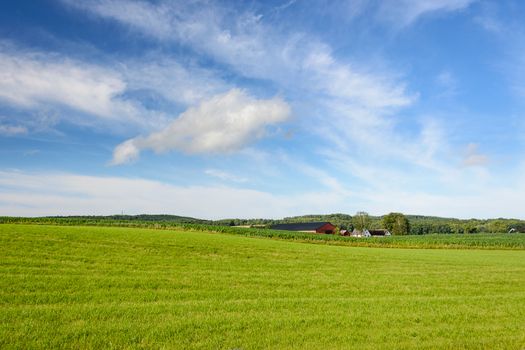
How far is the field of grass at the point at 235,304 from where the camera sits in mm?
9969

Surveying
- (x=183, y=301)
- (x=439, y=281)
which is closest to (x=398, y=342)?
(x=183, y=301)

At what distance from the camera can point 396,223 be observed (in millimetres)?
144375

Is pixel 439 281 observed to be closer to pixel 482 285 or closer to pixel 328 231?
pixel 482 285

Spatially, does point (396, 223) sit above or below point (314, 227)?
above

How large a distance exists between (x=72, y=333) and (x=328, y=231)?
97659 mm

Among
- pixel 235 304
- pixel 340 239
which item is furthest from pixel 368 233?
pixel 235 304

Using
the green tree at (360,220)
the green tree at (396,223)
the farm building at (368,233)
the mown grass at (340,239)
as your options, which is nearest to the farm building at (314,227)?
the farm building at (368,233)

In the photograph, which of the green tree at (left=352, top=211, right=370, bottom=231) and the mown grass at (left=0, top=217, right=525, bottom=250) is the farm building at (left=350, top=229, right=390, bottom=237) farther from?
the mown grass at (left=0, top=217, right=525, bottom=250)

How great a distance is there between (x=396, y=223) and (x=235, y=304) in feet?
464

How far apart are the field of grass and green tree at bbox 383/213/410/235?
407 ft

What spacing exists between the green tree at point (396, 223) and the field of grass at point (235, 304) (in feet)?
407

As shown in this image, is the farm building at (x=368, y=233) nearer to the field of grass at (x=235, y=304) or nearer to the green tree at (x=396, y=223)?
the green tree at (x=396, y=223)

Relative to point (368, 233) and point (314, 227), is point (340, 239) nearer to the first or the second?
point (314, 227)

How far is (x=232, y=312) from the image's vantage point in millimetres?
12586
